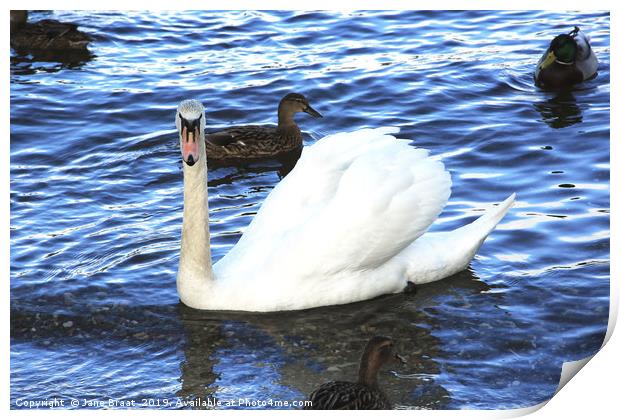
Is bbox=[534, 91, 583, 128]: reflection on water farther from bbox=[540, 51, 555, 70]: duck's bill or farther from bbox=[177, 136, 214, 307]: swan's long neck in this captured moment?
bbox=[177, 136, 214, 307]: swan's long neck

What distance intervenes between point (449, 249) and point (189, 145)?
7.20ft

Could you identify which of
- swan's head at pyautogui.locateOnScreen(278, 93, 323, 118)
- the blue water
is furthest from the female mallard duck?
swan's head at pyautogui.locateOnScreen(278, 93, 323, 118)

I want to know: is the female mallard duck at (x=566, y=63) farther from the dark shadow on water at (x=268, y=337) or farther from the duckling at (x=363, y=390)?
the duckling at (x=363, y=390)

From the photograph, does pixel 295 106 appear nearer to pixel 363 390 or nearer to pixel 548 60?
pixel 548 60

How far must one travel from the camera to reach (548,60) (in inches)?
515

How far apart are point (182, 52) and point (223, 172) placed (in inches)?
48.9

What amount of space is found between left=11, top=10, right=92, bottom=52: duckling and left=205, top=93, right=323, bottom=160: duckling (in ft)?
9.88

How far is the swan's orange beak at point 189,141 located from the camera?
8258mm

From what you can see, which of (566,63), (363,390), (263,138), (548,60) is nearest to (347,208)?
(363,390)

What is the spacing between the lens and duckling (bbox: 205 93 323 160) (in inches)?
488

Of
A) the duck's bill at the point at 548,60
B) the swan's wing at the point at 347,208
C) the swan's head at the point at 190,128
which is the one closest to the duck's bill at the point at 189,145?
the swan's head at the point at 190,128

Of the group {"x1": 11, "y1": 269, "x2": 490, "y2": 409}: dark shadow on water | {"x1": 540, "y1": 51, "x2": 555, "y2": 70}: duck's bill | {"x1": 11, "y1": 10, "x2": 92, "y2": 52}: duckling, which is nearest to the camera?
{"x1": 11, "y1": 269, "x2": 490, "y2": 409}: dark shadow on water

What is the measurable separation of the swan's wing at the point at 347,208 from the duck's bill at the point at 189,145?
0.96 m

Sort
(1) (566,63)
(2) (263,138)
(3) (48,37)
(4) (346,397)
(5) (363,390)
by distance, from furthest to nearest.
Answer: (3) (48,37)
(1) (566,63)
(2) (263,138)
(5) (363,390)
(4) (346,397)
